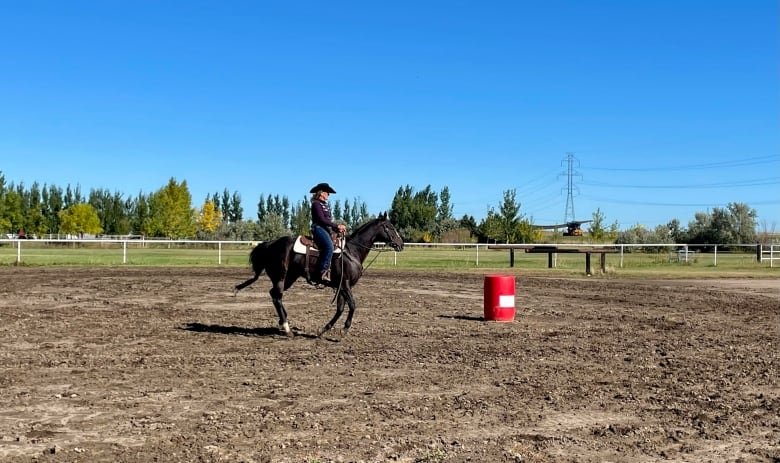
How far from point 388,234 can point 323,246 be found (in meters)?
1.36

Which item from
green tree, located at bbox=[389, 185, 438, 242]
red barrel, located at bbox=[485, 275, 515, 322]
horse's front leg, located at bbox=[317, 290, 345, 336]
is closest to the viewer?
horse's front leg, located at bbox=[317, 290, 345, 336]

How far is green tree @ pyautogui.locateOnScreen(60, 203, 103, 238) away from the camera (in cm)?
9338

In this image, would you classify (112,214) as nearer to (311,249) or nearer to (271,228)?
(271,228)

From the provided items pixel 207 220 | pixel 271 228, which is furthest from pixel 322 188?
pixel 207 220

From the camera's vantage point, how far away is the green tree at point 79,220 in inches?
3676

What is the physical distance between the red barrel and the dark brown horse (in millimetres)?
2783

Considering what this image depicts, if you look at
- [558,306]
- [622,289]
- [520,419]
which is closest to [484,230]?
[622,289]

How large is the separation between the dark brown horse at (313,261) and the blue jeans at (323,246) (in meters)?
0.19

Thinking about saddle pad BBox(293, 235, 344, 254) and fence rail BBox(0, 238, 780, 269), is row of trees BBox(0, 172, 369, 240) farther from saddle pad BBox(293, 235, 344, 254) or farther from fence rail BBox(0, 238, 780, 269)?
saddle pad BBox(293, 235, 344, 254)

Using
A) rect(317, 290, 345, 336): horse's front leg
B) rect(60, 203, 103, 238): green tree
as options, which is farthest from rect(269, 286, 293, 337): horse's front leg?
rect(60, 203, 103, 238): green tree

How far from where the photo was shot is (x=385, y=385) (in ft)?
26.2

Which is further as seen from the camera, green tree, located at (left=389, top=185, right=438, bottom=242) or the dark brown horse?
green tree, located at (left=389, top=185, right=438, bottom=242)

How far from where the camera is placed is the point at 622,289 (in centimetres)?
2364

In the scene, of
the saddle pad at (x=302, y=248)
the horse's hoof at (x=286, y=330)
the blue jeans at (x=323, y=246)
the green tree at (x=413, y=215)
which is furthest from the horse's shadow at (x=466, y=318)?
the green tree at (x=413, y=215)
